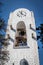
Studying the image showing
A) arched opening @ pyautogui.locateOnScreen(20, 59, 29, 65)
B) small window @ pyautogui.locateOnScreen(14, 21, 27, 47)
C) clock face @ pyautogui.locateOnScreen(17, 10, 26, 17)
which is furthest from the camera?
clock face @ pyautogui.locateOnScreen(17, 10, 26, 17)

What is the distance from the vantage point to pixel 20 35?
4.21 meters

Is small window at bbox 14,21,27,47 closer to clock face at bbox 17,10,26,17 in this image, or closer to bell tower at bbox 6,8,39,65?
bell tower at bbox 6,8,39,65

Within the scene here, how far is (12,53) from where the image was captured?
12.4 feet

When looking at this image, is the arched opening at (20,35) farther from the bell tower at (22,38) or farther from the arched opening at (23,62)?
the arched opening at (23,62)

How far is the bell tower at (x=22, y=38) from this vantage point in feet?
12.1

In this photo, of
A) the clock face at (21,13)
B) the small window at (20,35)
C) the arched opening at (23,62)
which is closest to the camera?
the arched opening at (23,62)

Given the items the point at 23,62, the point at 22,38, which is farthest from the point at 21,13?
the point at 23,62

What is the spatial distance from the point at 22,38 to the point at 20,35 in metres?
0.13

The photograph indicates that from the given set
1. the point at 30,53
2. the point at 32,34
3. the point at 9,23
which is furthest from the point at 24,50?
the point at 9,23

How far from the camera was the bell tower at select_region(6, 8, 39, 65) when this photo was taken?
3.68m

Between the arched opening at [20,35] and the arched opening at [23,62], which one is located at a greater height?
the arched opening at [20,35]

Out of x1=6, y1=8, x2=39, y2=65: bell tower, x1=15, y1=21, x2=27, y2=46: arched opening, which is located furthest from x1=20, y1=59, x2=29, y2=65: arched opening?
x1=15, y1=21, x2=27, y2=46: arched opening

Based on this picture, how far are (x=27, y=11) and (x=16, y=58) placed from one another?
1598mm

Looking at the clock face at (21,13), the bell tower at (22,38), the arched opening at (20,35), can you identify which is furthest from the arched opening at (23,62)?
the clock face at (21,13)
